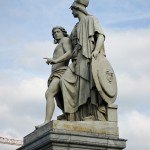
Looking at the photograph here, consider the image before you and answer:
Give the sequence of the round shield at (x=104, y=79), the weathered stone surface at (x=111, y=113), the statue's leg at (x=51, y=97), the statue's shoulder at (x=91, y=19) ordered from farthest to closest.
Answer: the statue's shoulder at (x=91, y=19) < the statue's leg at (x=51, y=97) < the weathered stone surface at (x=111, y=113) < the round shield at (x=104, y=79)

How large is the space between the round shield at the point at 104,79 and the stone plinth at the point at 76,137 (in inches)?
32.4

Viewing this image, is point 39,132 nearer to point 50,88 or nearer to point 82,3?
point 50,88

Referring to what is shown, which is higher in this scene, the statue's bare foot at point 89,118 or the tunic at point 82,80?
the tunic at point 82,80

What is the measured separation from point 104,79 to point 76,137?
2056 millimetres

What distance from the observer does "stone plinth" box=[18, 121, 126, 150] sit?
49.5ft

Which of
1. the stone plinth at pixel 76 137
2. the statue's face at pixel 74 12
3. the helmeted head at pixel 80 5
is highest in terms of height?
the helmeted head at pixel 80 5

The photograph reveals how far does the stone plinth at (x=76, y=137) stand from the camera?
1509 cm

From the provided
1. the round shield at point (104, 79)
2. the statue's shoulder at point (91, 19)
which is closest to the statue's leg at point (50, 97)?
the round shield at point (104, 79)

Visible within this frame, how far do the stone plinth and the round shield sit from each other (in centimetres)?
82

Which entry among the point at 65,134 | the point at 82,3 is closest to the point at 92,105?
the point at 65,134

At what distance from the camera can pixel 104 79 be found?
16156mm

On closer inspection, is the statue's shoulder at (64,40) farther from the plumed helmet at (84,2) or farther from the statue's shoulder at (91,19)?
the plumed helmet at (84,2)

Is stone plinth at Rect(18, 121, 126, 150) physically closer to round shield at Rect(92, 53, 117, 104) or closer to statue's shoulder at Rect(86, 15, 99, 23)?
round shield at Rect(92, 53, 117, 104)

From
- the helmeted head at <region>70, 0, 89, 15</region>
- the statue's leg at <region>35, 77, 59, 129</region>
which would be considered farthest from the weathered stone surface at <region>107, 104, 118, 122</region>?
the helmeted head at <region>70, 0, 89, 15</region>
